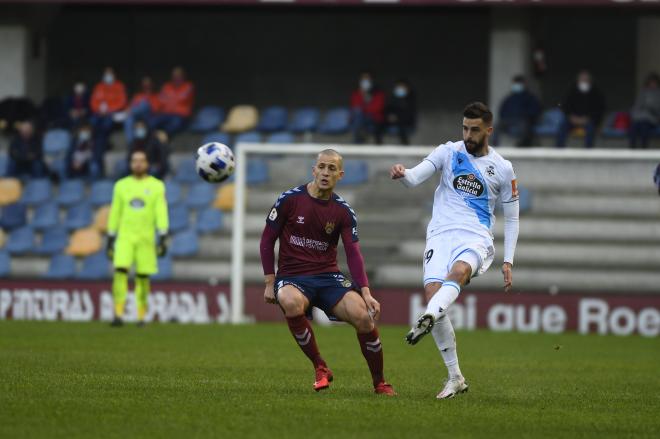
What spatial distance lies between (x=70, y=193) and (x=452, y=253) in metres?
14.9

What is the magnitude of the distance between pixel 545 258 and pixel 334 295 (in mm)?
12037

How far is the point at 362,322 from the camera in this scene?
10000 millimetres

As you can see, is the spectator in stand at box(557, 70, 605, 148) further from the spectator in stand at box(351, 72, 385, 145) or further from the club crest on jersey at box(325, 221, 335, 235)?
the club crest on jersey at box(325, 221, 335, 235)

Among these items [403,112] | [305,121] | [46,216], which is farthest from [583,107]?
[46,216]

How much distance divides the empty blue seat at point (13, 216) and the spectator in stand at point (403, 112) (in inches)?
250

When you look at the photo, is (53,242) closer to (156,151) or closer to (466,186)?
(156,151)

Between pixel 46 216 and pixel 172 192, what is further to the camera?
pixel 46 216

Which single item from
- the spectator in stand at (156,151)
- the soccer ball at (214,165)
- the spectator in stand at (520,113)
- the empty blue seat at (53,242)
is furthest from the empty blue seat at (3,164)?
the soccer ball at (214,165)

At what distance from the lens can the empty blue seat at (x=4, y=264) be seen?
2272 cm

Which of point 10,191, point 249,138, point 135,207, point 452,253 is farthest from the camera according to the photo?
point 249,138

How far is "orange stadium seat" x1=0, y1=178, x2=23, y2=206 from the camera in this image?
940 inches

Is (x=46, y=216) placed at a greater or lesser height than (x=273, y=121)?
lesser

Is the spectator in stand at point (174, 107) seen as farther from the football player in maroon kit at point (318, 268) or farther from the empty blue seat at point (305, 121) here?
the football player in maroon kit at point (318, 268)

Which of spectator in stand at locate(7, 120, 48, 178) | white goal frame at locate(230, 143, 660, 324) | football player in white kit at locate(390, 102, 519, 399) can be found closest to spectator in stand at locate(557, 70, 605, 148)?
white goal frame at locate(230, 143, 660, 324)
